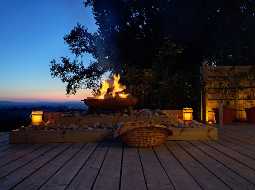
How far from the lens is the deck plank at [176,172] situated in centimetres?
277

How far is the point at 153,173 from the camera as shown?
10.6ft

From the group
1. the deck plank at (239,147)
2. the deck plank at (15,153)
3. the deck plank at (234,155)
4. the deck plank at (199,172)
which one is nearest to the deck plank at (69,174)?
the deck plank at (15,153)

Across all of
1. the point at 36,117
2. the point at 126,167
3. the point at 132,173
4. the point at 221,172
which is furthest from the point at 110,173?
the point at 36,117

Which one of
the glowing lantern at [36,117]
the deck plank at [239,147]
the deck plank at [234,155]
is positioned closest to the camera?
the deck plank at [234,155]

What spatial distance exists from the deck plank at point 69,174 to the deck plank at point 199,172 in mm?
916

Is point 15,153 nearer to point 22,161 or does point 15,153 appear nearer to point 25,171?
point 22,161

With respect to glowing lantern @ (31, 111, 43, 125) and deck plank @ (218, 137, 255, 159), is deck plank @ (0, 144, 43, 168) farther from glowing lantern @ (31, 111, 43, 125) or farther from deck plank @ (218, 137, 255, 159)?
deck plank @ (218, 137, 255, 159)

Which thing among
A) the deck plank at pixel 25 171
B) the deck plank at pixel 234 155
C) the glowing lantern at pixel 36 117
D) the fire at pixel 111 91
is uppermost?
the fire at pixel 111 91

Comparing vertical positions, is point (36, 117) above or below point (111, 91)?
below

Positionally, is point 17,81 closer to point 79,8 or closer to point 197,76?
point 79,8

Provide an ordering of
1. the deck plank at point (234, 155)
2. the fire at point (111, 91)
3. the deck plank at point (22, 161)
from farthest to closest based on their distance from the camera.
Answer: the fire at point (111, 91) → the deck plank at point (234, 155) → the deck plank at point (22, 161)

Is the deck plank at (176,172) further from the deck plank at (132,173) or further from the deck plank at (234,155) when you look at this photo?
the deck plank at (234,155)

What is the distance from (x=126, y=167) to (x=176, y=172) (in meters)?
0.50

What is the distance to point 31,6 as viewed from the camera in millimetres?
11734
